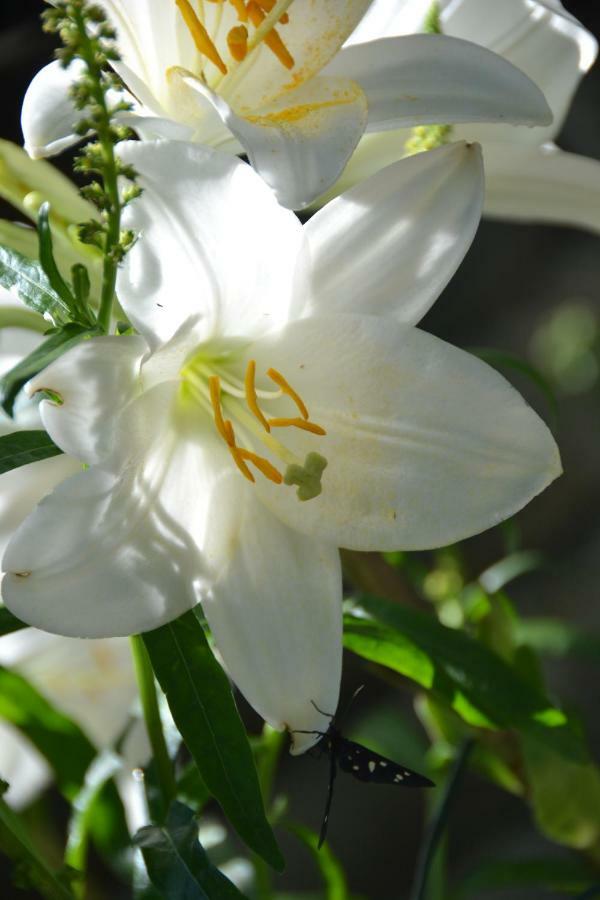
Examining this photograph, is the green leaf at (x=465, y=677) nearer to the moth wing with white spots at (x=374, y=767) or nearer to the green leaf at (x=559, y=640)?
the moth wing with white spots at (x=374, y=767)

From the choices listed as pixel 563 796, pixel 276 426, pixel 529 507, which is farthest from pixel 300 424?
pixel 529 507

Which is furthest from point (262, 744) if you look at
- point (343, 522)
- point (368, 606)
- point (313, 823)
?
point (313, 823)

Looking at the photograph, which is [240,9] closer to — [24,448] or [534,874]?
[24,448]

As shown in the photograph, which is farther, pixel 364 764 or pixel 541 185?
pixel 541 185

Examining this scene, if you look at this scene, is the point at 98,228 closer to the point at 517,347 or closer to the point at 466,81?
the point at 466,81

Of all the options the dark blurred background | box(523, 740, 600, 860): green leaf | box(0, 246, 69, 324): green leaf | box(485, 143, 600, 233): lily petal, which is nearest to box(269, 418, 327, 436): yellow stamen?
box(0, 246, 69, 324): green leaf

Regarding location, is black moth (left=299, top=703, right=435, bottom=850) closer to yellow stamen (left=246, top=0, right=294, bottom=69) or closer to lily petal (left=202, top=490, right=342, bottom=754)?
lily petal (left=202, top=490, right=342, bottom=754)

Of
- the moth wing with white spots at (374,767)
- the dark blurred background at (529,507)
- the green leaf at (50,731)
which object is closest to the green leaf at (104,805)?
the green leaf at (50,731)
